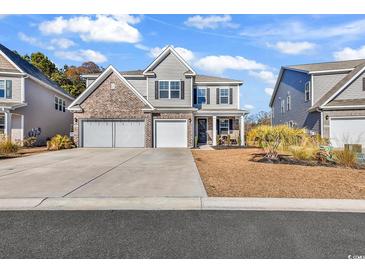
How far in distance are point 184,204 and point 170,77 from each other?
698 inches

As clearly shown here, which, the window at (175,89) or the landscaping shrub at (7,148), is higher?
the window at (175,89)

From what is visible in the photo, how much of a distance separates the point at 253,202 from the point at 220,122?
18.3m

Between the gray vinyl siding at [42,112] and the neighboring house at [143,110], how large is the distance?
4839 mm

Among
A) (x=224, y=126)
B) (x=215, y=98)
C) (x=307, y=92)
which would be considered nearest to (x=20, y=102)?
(x=215, y=98)

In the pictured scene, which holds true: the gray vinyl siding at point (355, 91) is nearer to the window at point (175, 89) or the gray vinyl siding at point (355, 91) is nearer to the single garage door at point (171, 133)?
the single garage door at point (171, 133)

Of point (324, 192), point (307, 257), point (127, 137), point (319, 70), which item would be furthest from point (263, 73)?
point (307, 257)

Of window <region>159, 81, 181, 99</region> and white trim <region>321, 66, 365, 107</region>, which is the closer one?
white trim <region>321, 66, 365, 107</region>

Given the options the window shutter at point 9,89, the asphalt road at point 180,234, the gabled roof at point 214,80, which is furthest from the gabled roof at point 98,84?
the asphalt road at point 180,234

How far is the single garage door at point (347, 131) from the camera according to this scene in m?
Answer: 17.5

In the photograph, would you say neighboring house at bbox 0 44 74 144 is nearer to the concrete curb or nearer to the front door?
the front door

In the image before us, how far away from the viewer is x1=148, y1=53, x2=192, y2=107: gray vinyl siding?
857 inches

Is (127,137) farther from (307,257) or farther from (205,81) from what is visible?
(307,257)

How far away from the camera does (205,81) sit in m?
23.3

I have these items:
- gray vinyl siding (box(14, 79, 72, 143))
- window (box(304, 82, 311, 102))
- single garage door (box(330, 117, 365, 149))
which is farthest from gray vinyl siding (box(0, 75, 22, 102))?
single garage door (box(330, 117, 365, 149))
